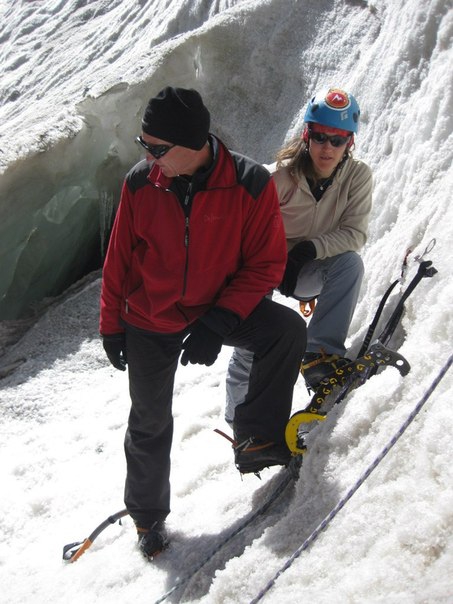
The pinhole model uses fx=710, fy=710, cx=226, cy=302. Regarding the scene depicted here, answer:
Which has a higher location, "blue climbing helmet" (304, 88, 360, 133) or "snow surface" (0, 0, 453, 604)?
"blue climbing helmet" (304, 88, 360, 133)

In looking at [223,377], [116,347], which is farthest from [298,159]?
[223,377]

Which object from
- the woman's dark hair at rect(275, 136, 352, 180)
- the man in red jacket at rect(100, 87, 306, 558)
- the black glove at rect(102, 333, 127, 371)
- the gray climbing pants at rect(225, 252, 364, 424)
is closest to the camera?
the man in red jacket at rect(100, 87, 306, 558)

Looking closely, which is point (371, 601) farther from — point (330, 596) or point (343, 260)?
point (343, 260)

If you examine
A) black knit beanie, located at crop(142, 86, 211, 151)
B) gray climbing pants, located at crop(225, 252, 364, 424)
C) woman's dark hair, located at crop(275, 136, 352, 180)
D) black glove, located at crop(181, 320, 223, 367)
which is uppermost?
black knit beanie, located at crop(142, 86, 211, 151)

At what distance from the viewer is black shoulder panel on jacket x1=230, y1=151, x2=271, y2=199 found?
2.72 m

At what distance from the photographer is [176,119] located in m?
2.58

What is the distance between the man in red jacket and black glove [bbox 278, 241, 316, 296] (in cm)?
37

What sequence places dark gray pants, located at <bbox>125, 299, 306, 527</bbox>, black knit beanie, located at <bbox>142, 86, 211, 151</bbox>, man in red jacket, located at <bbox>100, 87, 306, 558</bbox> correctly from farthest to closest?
1. dark gray pants, located at <bbox>125, 299, 306, 527</bbox>
2. man in red jacket, located at <bbox>100, 87, 306, 558</bbox>
3. black knit beanie, located at <bbox>142, 86, 211, 151</bbox>

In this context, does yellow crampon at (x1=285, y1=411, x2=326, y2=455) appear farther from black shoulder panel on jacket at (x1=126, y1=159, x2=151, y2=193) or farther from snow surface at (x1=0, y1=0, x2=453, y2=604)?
black shoulder panel on jacket at (x1=126, y1=159, x2=151, y2=193)

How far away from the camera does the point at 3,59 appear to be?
9.66m

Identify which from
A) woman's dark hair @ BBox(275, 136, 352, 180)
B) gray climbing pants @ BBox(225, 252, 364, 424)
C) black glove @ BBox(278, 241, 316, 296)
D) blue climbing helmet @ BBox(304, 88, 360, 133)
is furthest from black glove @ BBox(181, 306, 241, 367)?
blue climbing helmet @ BBox(304, 88, 360, 133)

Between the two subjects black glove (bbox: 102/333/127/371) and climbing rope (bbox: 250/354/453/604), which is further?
black glove (bbox: 102/333/127/371)

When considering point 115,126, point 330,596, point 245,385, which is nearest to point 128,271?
point 245,385

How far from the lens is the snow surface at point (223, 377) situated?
2.11 meters
